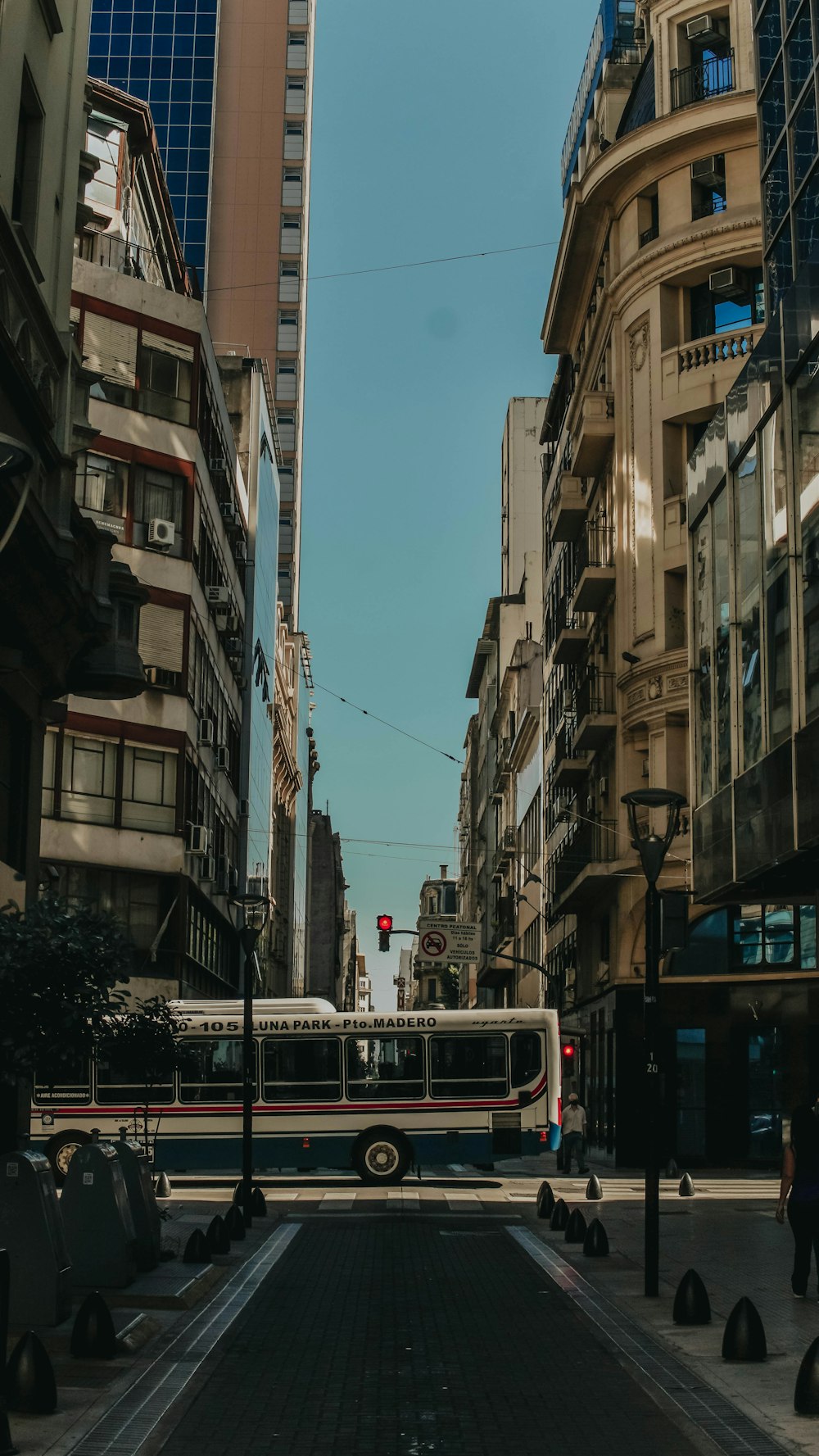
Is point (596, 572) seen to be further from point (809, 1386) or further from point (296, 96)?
point (296, 96)

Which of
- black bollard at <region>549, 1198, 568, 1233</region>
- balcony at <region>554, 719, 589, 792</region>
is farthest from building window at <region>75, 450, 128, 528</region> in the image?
black bollard at <region>549, 1198, 568, 1233</region>

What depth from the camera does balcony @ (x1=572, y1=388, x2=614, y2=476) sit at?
4281 cm

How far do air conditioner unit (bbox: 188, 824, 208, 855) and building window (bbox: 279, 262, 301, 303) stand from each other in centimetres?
8272

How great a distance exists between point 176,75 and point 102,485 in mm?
85190

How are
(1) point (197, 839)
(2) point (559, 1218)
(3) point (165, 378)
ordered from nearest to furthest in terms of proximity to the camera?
(2) point (559, 1218) → (1) point (197, 839) → (3) point (165, 378)

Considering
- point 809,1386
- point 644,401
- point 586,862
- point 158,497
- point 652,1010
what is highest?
point 644,401

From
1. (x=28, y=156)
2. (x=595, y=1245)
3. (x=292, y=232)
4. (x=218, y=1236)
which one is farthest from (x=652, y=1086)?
(x=292, y=232)

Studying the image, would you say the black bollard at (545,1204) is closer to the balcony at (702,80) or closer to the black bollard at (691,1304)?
the black bollard at (691,1304)

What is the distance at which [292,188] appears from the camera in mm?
121312

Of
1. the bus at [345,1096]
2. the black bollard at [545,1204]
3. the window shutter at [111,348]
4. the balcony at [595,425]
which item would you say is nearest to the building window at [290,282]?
the window shutter at [111,348]

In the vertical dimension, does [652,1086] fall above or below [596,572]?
below

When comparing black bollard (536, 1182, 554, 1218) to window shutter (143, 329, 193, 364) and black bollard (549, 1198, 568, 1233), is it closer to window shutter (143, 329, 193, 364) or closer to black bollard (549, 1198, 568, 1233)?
black bollard (549, 1198, 568, 1233)

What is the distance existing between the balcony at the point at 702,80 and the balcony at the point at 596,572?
34.2 feet

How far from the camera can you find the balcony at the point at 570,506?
159 ft
